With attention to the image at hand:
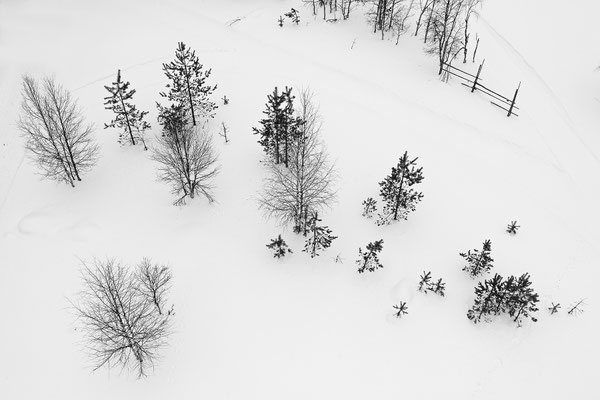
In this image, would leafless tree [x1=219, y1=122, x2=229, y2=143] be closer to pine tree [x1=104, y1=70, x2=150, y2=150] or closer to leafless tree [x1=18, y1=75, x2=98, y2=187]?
pine tree [x1=104, y1=70, x2=150, y2=150]

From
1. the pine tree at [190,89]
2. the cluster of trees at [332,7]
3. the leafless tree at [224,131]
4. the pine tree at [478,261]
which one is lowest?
the pine tree at [478,261]

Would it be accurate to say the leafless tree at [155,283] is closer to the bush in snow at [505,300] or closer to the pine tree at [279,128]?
the pine tree at [279,128]

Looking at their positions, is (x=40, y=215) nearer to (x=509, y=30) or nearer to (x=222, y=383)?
(x=222, y=383)

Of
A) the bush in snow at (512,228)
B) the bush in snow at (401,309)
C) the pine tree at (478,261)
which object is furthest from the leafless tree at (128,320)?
the bush in snow at (512,228)

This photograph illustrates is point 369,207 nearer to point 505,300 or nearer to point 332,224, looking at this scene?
point 332,224

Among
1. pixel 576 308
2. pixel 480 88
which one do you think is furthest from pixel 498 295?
pixel 480 88

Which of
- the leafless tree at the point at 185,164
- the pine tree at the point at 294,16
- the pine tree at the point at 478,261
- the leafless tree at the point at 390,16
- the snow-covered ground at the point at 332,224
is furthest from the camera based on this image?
the pine tree at the point at 294,16

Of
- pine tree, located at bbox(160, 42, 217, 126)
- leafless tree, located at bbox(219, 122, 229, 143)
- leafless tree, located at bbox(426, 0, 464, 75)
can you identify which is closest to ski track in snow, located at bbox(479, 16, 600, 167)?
leafless tree, located at bbox(426, 0, 464, 75)

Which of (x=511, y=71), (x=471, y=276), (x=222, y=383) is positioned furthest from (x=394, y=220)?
(x=511, y=71)
